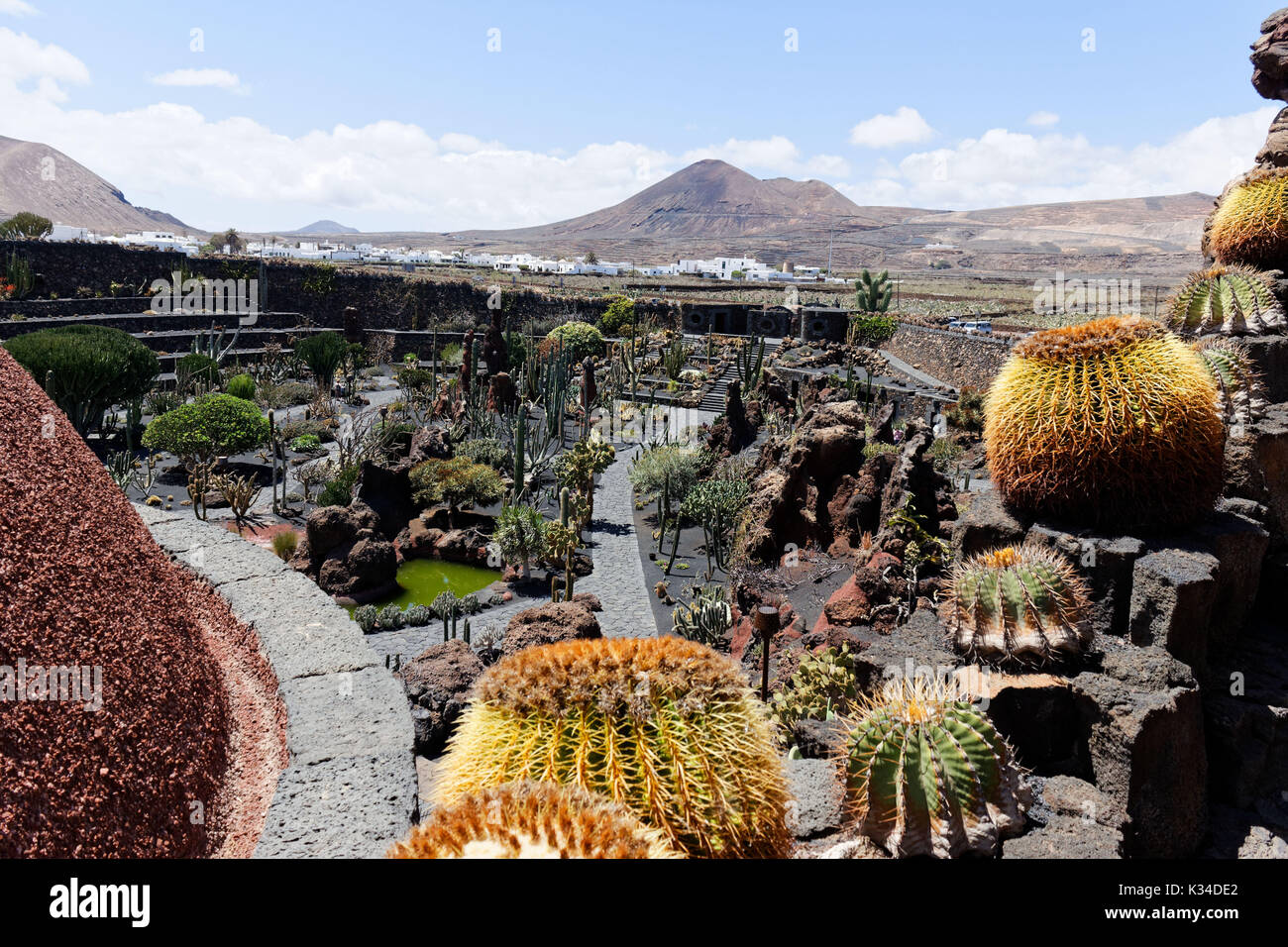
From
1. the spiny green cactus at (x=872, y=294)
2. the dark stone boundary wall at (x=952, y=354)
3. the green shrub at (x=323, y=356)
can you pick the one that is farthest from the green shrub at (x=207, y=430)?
the spiny green cactus at (x=872, y=294)

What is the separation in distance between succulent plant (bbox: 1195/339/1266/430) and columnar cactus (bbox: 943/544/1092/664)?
6.69 ft

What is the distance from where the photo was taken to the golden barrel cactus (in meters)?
4.41

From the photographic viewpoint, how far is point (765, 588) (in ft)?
27.7

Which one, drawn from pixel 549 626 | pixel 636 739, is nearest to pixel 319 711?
pixel 636 739

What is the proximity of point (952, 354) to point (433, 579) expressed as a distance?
20.8 meters

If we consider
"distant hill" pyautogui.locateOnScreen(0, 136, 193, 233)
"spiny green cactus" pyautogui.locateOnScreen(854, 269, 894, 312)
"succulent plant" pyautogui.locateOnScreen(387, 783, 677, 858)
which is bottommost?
"succulent plant" pyautogui.locateOnScreen(387, 783, 677, 858)

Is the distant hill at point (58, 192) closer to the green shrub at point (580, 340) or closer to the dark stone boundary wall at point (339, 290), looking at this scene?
the dark stone boundary wall at point (339, 290)

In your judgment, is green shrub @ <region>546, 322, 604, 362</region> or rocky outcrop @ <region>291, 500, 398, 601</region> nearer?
rocky outcrop @ <region>291, 500, 398, 601</region>

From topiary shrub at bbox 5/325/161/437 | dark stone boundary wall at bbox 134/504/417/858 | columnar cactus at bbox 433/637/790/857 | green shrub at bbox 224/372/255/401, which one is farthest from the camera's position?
green shrub at bbox 224/372/255/401

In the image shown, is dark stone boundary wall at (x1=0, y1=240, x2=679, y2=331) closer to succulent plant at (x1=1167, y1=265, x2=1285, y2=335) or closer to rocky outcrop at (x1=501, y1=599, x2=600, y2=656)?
rocky outcrop at (x1=501, y1=599, x2=600, y2=656)

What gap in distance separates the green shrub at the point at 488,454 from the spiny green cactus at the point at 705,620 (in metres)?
7.30

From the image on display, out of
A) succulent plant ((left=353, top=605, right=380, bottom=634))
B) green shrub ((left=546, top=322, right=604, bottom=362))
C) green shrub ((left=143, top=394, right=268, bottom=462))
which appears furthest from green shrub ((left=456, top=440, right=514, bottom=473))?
green shrub ((left=546, top=322, right=604, bottom=362))
